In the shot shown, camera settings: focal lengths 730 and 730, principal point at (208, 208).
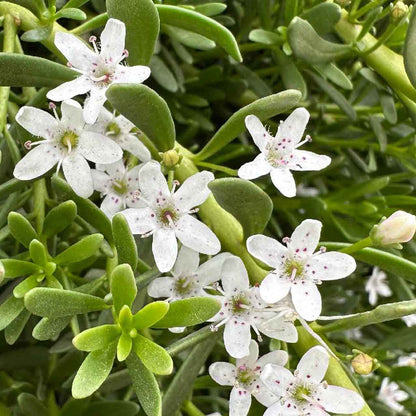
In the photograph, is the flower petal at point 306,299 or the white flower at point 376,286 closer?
the flower petal at point 306,299

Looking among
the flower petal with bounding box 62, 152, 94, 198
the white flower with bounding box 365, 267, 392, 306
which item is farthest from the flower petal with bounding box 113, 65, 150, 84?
the white flower with bounding box 365, 267, 392, 306

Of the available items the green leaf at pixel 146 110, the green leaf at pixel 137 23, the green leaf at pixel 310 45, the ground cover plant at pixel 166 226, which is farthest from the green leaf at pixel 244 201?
the green leaf at pixel 310 45

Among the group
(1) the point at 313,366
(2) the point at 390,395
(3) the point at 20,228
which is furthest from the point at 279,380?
(2) the point at 390,395

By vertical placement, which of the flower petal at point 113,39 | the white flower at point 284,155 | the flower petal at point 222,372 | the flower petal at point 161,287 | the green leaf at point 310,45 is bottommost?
the flower petal at point 222,372

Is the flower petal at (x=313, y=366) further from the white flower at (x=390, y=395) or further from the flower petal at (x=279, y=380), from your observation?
the white flower at (x=390, y=395)

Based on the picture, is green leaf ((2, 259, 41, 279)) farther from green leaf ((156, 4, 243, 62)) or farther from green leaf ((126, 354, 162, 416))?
green leaf ((156, 4, 243, 62))

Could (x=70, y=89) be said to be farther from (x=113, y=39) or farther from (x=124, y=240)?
(x=124, y=240)

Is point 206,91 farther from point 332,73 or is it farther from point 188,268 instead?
point 188,268
